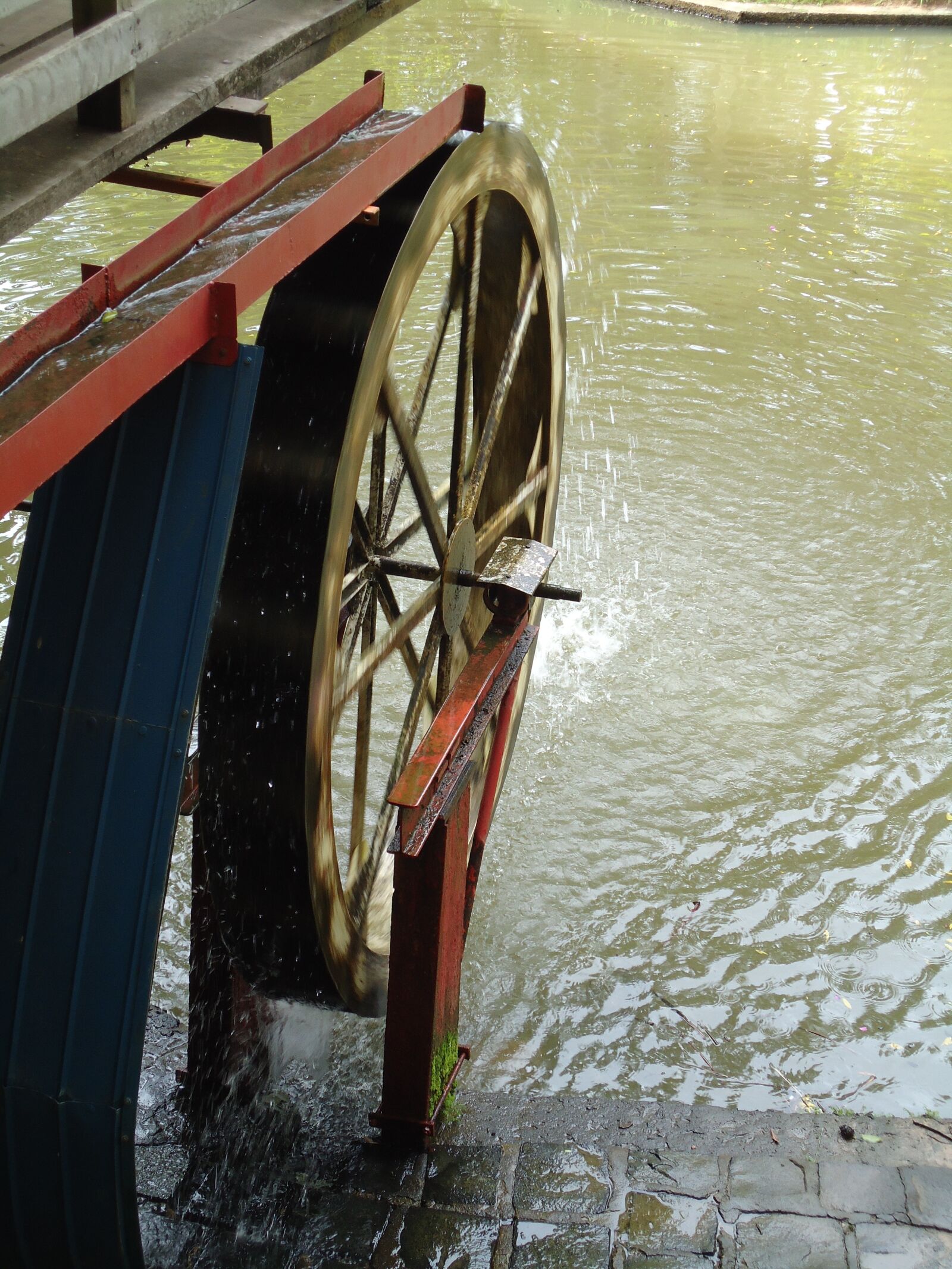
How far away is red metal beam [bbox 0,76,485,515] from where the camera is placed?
5.63ft

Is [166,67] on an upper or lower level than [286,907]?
upper

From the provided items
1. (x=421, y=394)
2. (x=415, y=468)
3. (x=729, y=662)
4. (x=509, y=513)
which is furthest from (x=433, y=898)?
(x=729, y=662)

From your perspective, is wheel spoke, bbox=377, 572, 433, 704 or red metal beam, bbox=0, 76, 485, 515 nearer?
red metal beam, bbox=0, 76, 485, 515

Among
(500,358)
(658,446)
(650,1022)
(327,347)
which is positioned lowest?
(650,1022)

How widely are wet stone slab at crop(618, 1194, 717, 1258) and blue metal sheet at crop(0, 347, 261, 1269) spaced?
134 centimetres

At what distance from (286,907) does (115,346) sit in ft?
5.04

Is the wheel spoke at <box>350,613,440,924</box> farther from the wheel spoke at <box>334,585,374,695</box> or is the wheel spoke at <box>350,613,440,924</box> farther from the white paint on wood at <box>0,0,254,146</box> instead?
the white paint on wood at <box>0,0,254,146</box>

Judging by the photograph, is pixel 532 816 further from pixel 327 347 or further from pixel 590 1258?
pixel 327 347

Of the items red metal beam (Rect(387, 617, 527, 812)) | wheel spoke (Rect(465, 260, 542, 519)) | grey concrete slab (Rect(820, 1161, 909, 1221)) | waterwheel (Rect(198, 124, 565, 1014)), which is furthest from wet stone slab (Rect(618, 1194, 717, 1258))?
wheel spoke (Rect(465, 260, 542, 519))

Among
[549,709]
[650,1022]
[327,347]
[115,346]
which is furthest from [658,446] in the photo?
[115,346]

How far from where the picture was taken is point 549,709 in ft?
17.4

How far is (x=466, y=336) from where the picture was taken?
3656mm

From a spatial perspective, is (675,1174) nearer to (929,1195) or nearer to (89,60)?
(929,1195)

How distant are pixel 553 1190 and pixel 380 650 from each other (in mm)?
1419
